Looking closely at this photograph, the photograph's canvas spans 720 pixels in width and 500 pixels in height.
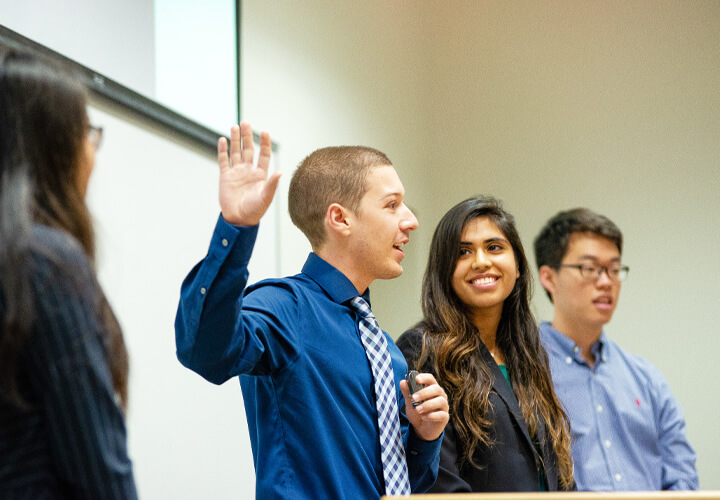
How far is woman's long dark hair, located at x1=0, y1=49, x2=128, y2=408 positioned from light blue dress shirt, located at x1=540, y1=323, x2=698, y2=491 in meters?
2.05

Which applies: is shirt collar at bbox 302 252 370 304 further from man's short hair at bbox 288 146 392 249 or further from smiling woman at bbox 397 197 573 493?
smiling woman at bbox 397 197 573 493

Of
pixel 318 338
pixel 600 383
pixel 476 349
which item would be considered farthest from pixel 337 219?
pixel 600 383

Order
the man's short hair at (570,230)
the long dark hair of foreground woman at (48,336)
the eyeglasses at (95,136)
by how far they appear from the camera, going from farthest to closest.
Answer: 1. the man's short hair at (570,230)
2. the eyeglasses at (95,136)
3. the long dark hair of foreground woman at (48,336)

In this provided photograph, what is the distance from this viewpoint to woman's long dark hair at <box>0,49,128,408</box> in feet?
2.73

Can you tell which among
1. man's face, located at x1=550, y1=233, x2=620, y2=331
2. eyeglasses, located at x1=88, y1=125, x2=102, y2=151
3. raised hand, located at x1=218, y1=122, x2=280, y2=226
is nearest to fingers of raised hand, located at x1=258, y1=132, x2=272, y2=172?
raised hand, located at x1=218, y1=122, x2=280, y2=226

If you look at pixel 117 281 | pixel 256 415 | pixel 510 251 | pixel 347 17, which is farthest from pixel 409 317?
pixel 256 415

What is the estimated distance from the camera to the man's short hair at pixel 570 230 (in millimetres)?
3041

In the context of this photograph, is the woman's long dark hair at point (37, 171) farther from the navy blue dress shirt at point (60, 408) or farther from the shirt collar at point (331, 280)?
the shirt collar at point (331, 280)

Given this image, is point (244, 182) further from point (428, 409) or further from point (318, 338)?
point (428, 409)

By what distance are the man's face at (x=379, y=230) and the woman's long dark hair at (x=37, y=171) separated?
0.86 meters

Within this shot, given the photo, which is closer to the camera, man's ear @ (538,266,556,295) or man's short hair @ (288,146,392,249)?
man's short hair @ (288,146,392,249)

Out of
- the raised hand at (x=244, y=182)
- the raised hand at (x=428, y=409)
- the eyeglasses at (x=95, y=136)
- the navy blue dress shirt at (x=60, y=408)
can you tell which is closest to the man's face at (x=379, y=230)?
the raised hand at (x=428, y=409)

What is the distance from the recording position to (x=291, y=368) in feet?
4.74

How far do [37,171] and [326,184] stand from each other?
3.08ft
